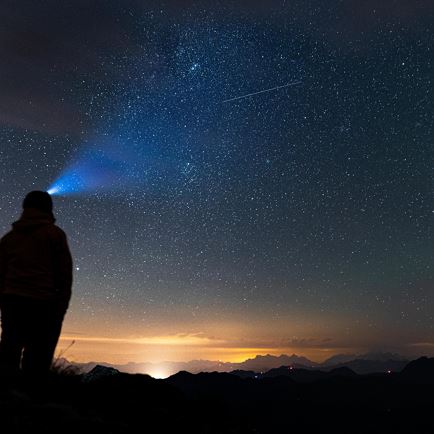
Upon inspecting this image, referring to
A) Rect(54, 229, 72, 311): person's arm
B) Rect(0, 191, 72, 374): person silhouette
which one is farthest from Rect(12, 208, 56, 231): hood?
Rect(54, 229, 72, 311): person's arm

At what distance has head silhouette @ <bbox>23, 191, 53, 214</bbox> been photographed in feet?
16.2

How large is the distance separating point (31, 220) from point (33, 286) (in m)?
0.69

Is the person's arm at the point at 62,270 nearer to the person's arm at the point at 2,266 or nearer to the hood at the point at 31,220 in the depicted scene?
the hood at the point at 31,220

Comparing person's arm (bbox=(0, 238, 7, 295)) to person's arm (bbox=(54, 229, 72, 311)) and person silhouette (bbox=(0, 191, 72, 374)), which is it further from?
person's arm (bbox=(54, 229, 72, 311))

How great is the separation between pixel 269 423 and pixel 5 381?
21473 centimetres

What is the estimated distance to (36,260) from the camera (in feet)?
15.9

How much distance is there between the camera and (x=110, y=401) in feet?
17.0

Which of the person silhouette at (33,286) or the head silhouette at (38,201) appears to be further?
the head silhouette at (38,201)

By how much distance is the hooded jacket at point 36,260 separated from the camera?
4.78 metres

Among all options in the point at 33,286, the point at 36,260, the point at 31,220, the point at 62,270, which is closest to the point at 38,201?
the point at 31,220

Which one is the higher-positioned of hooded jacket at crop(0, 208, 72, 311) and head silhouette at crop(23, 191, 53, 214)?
head silhouette at crop(23, 191, 53, 214)

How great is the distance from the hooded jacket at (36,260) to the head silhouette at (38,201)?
0.15 ft

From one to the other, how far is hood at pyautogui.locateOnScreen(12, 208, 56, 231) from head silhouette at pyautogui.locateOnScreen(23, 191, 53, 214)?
38 mm

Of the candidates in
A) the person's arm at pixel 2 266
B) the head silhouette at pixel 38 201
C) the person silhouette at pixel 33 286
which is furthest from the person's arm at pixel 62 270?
the person's arm at pixel 2 266
